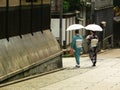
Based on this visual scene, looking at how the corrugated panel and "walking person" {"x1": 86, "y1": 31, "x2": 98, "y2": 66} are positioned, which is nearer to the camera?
the corrugated panel

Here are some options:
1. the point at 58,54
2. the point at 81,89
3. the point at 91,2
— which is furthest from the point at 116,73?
the point at 91,2

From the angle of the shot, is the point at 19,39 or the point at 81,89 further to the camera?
the point at 19,39

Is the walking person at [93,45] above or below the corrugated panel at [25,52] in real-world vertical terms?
below

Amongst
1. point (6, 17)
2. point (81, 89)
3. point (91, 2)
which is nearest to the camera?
point (81, 89)

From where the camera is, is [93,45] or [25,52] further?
[93,45]

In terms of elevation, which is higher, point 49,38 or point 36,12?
point 36,12

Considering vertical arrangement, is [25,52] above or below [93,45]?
above

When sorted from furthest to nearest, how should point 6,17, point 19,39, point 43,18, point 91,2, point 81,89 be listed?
point 91,2, point 43,18, point 19,39, point 6,17, point 81,89

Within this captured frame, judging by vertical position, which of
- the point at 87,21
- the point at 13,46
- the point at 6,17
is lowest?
the point at 87,21

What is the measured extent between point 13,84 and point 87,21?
2999 centimetres

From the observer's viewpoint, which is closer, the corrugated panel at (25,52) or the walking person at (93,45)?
the corrugated panel at (25,52)

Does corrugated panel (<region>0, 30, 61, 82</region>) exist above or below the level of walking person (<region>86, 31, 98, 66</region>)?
above

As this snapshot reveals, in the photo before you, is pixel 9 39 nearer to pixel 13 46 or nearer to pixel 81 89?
pixel 13 46

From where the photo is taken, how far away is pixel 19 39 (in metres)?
18.1
